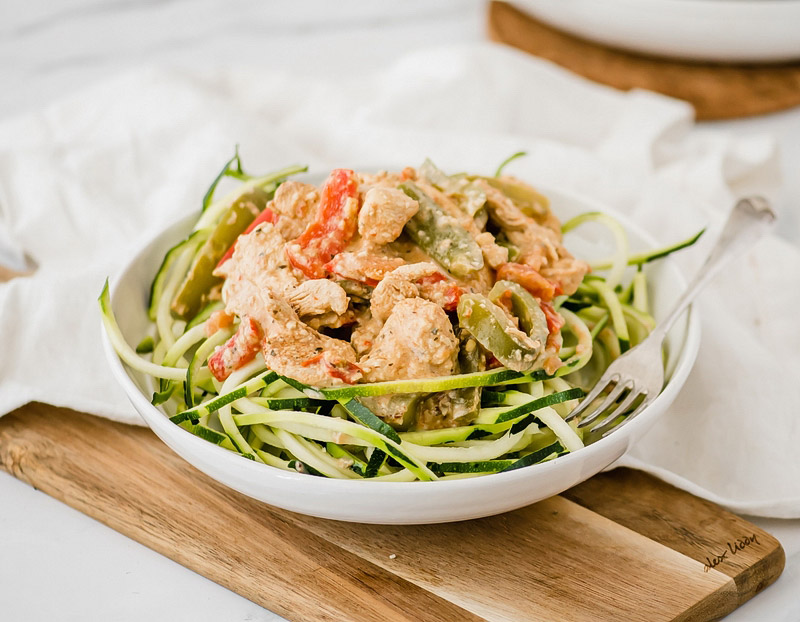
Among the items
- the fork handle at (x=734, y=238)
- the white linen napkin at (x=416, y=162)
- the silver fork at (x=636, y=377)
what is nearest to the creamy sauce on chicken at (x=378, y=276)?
the silver fork at (x=636, y=377)

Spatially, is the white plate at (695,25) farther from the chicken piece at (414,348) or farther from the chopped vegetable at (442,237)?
the chicken piece at (414,348)

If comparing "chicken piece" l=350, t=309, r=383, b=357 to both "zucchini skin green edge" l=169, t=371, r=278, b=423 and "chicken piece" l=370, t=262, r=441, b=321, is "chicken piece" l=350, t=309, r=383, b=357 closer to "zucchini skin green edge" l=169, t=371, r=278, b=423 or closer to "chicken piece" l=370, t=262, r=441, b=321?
"chicken piece" l=370, t=262, r=441, b=321

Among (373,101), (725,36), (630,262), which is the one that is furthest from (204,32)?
(630,262)

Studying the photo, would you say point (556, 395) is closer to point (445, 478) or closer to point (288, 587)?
point (445, 478)

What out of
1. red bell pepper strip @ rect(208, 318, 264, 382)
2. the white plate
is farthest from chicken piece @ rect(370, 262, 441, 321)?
the white plate

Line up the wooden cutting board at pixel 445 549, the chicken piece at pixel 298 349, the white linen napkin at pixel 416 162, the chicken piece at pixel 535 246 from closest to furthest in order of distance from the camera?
the wooden cutting board at pixel 445 549, the chicken piece at pixel 298 349, the chicken piece at pixel 535 246, the white linen napkin at pixel 416 162

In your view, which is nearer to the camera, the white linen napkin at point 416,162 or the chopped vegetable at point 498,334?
the chopped vegetable at point 498,334
